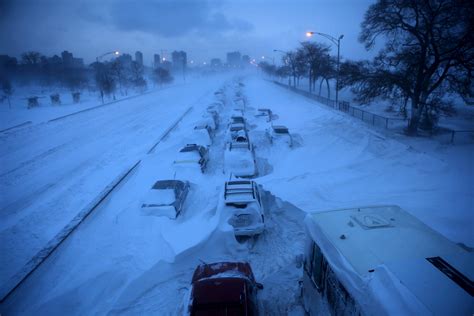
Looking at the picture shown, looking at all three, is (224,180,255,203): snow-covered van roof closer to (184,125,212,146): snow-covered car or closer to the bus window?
the bus window

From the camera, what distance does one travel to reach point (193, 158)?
13.1 m

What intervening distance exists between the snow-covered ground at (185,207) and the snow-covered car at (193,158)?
2.14 ft

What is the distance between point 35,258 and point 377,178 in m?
12.2

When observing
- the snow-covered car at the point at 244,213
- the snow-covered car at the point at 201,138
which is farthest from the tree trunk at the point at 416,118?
the snow-covered car at the point at 244,213

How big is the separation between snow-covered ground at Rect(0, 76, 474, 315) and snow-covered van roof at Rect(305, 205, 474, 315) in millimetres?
2289

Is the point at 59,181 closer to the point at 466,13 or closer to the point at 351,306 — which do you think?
the point at 351,306

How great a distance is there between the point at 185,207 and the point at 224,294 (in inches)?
202

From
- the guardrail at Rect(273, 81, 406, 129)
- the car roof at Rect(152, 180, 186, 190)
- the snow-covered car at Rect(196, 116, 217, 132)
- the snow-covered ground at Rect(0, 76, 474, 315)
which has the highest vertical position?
the guardrail at Rect(273, 81, 406, 129)

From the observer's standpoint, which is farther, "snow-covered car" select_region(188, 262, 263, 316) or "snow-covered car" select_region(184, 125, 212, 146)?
"snow-covered car" select_region(184, 125, 212, 146)

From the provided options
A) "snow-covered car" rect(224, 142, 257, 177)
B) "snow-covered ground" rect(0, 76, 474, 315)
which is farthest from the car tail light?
"snow-covered car" rect(224, 142, 257, 177)

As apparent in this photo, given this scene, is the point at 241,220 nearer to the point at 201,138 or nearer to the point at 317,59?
the point at 201,138

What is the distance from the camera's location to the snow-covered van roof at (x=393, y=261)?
2.87 m

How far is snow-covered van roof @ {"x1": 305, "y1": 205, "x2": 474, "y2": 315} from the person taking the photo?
287cm

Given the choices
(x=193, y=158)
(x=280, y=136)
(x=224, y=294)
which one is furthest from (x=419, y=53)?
(x=224, y=294)
